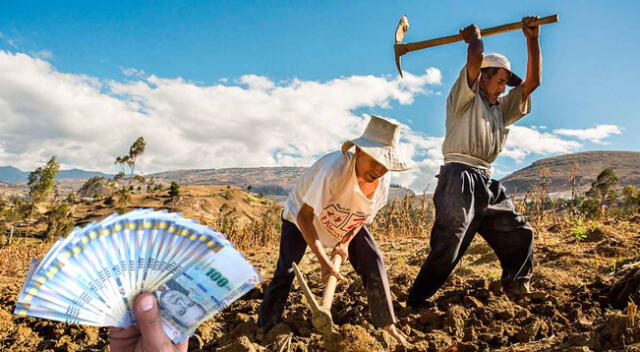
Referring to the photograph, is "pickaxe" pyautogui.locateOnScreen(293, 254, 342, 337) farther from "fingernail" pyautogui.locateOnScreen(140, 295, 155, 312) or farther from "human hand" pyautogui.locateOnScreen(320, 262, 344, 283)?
"fingernail" pyautogui.locateOnScreen(140, 295, 155, 312)

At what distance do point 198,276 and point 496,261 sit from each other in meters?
4.08

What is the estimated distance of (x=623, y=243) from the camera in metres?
4.46

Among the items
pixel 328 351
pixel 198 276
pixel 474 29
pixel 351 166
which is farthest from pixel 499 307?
pixel 198 276

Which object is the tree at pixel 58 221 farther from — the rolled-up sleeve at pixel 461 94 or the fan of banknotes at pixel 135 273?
the fan of banknotes at pixel 135 273

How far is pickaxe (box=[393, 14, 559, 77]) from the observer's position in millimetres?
3100

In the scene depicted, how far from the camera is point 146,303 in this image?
1.29m

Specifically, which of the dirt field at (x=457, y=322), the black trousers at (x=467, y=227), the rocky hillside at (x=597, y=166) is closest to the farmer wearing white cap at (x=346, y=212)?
the dirt field at (x=457, y=322)

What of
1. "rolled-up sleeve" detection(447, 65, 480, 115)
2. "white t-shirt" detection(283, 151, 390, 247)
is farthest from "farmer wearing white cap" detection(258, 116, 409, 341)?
"rolled-up sleeve" detection(447, 65, 480, 115)

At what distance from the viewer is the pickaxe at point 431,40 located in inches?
122

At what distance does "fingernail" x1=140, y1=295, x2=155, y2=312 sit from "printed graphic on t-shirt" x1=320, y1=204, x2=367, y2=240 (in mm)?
1446

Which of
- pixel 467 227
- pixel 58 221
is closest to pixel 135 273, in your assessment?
pixel 467 227

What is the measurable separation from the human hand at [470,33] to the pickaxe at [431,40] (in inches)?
4.5

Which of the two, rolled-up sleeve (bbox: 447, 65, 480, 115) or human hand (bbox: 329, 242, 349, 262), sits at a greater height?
rolled-up sleeve (bbox: 447, 65, 480, 115)

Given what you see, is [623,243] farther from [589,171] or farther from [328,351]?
[589,171]
